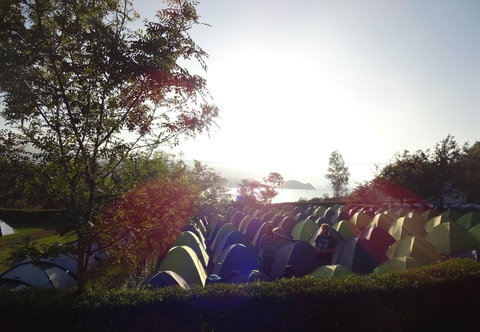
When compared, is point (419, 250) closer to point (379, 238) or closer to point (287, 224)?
point (379, 238)

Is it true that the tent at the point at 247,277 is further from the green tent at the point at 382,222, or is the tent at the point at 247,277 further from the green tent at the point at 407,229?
the green tent at the point at 382,222

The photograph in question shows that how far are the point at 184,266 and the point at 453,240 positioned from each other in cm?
928

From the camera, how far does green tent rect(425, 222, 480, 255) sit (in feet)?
35.8

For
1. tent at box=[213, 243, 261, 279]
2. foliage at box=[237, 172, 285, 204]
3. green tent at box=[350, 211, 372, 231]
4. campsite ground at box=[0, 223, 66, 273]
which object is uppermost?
foliage at box=[237, 172, 285, 204]

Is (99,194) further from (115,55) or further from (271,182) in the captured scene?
(271,182)

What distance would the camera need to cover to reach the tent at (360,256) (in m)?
9.30

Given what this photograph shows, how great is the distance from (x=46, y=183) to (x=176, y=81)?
7.21 ft

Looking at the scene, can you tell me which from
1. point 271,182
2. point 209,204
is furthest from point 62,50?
point 271,182

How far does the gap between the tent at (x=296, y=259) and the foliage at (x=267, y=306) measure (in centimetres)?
432

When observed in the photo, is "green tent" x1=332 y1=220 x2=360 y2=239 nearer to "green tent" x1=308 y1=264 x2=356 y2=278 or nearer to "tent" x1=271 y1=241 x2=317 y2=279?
"tent" x1=271 y1=241 x2=317 y2=279

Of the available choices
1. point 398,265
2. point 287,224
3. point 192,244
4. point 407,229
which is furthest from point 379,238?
point 192,244

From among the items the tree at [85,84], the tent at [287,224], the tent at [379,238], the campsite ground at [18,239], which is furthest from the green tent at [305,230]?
the tree at [85,84]

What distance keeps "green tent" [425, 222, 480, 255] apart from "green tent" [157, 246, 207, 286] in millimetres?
8505

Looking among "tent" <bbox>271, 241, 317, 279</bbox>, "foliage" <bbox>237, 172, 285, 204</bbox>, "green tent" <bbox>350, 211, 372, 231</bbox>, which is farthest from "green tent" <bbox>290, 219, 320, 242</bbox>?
"foliage" <bbox>237, 172, 285, 204</bbox>
